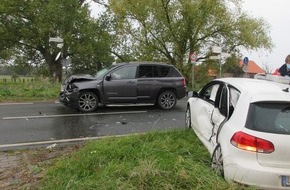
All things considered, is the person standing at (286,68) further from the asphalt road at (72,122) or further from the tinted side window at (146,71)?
the tinted side window at (146,71)

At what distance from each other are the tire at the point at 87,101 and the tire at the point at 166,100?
→ 2410 mm

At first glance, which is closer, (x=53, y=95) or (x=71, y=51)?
(x=53, y=95)

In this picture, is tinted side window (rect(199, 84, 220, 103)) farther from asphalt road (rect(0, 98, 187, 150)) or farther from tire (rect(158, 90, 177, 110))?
tire (rect(158, 90, 177, 110))

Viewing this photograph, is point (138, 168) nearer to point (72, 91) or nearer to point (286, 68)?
point (286, 68)

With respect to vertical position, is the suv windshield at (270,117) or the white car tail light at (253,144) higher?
the suv windshield at (270,117)

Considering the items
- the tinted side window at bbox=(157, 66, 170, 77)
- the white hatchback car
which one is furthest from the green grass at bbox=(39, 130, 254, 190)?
the tinted side window at bbox=(157, 66, 170, 77)

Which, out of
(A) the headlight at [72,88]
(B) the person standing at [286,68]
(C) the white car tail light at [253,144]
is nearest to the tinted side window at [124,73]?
(A) the headlight at [72,88]

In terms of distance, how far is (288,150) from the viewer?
13.2 feet

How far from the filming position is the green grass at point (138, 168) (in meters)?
4.20

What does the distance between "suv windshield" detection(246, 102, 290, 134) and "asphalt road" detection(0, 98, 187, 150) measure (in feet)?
14.7

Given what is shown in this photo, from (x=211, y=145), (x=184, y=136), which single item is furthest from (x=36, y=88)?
(x=211, y=145)

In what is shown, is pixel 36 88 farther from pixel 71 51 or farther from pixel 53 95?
pixel 71 51

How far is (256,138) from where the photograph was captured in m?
4.07

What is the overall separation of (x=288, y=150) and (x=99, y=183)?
2324mm
